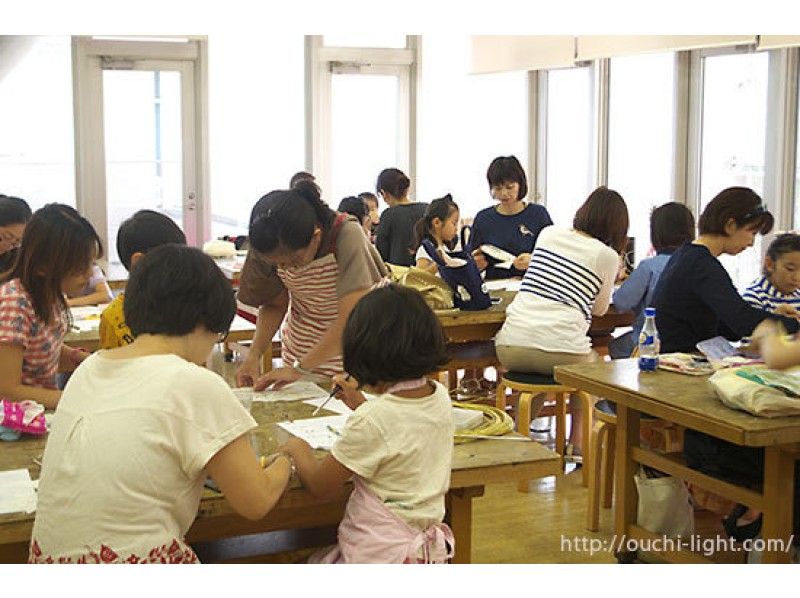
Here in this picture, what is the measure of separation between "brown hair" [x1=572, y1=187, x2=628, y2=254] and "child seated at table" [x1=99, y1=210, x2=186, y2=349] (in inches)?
75.9

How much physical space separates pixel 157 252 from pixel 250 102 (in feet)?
25.9

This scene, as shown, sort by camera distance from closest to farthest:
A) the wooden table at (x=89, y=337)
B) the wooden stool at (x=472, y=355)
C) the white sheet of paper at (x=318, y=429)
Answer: the white sheet of paper at (x=318, y=429) → the wooden table at (x=89, y=337) → the wooden stool at (x=472, y=355)

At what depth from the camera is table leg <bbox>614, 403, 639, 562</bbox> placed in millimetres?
3467

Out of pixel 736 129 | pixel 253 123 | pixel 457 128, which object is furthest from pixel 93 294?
pixel 457 128

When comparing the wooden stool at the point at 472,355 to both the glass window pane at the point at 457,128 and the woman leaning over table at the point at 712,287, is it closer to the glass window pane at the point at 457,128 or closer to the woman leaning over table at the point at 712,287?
the woman leaning over table at the point at 712,287

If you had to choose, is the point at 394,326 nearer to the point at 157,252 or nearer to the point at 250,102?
the point at 157,252

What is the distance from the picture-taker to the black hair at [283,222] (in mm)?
2885

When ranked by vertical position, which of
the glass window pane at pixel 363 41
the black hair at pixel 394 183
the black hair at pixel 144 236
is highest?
the glass window pane at pixel 363 41

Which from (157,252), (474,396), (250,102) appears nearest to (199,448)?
(157,252)

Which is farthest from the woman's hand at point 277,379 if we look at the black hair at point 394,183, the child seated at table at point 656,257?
the black hair at point 394,183

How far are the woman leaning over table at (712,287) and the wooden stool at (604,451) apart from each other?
0.30 metres

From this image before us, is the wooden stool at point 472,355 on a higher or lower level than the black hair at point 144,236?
lower

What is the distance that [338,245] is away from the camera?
10.2 ft

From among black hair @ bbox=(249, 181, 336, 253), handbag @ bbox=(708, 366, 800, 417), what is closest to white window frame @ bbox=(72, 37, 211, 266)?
black hair @ bbox=(249, 181, 336, 253)
